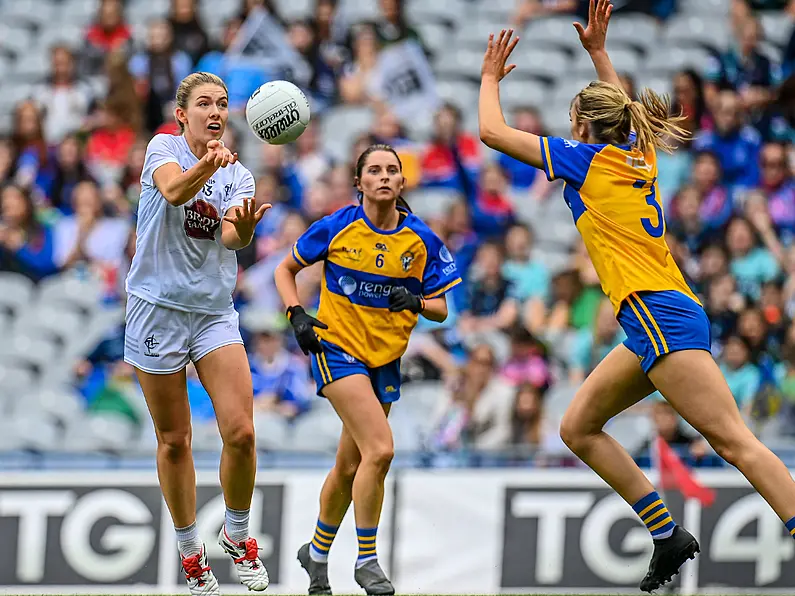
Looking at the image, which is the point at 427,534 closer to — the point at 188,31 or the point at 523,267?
the point at 523,267

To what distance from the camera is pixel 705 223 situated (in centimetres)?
1162

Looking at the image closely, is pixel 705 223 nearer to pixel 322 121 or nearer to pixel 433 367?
pixel 433 367

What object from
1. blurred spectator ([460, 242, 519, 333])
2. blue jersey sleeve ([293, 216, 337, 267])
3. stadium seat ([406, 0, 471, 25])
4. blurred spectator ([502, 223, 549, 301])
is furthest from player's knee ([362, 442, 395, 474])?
stadium seat ([406, 0, 471, 25])

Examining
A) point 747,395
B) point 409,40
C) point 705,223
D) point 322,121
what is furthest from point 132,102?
point 747,395

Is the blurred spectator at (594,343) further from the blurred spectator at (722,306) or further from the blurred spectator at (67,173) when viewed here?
the blurred spectator at (67,173)

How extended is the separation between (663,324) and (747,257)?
577cm

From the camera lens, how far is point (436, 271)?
741 cm

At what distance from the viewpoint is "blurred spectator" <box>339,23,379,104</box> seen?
13.7 m

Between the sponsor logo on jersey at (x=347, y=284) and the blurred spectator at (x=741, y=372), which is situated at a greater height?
the sponsor logo on jersey at (x=347, y=284)

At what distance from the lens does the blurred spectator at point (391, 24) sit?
1388 cm

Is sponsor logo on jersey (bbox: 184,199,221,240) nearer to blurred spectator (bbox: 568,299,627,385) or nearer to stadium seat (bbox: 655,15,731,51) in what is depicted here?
blurred spectator (bbox: 568,299,627,385)

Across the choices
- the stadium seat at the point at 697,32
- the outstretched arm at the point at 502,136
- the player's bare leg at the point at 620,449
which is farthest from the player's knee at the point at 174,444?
the stadium seat at the point at 697,32

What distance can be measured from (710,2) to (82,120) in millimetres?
7325

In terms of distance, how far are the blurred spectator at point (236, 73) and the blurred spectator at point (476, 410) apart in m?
4.76
